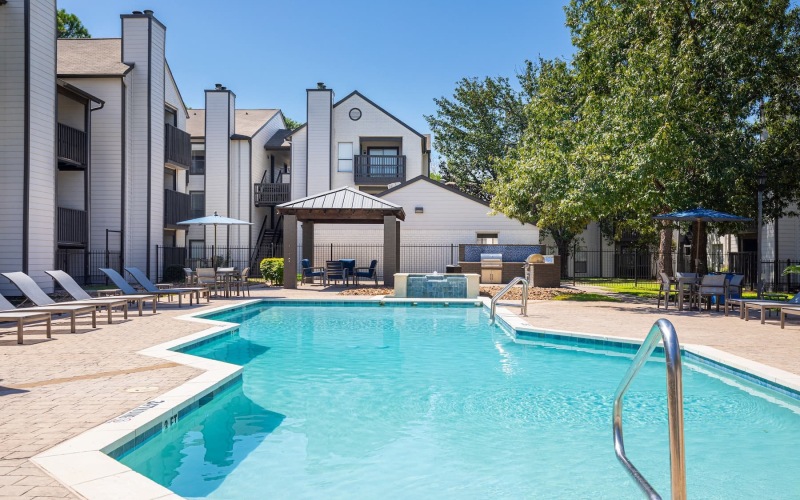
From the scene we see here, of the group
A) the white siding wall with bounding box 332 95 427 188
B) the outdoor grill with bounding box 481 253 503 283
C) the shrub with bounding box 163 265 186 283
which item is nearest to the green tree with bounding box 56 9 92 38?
the white siding wall with bounding box 332 95 427 188

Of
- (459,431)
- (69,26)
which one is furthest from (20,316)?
(69,26)

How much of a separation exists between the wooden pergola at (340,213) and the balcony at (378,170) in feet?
33.2

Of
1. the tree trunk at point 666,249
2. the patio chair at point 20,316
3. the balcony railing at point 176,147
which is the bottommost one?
the patio chair at point 20,316

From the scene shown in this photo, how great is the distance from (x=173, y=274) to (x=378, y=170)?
1278 centimetres

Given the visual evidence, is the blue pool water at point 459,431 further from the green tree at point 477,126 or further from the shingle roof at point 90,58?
the green tree at point 477,126

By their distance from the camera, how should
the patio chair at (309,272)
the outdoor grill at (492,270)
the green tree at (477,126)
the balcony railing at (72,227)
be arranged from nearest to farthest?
1. the balcony railing at (72,227)
2. the patio chair at (309,272)
3. the outdoor grill at (492,270)
4. the green tree at (477,126)

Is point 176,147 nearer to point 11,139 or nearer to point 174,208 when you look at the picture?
point 174,208

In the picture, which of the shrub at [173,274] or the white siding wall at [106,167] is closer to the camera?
the white siding wall at [106,167]

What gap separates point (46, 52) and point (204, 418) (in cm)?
1415

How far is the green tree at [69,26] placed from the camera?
108 ft

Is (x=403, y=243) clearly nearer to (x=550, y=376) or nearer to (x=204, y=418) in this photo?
(x=550, y=376)

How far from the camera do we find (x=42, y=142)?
49.7 feet

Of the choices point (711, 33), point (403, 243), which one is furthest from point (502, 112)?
point (711, 33)

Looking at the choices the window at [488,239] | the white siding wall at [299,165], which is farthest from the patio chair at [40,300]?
the white siding wall at [299,165]
